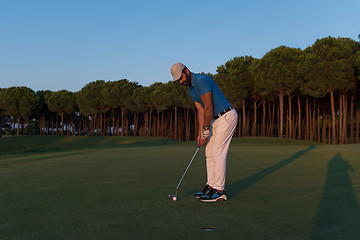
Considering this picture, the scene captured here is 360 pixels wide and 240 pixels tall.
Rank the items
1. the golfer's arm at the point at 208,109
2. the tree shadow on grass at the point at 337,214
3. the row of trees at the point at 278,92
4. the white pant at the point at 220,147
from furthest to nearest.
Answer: the row of trees at the point at 278,92 < the white pant at the point at 220,147 < the golfer's arm at the point at 208,109 < the tree shadow on grass at the point at 337,214

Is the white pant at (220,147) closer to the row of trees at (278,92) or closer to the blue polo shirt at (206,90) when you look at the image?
the blue polo shirt at (206,90)

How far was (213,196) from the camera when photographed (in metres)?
5.64

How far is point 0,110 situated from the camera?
7038cm

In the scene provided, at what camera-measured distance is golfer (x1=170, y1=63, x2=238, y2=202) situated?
5.67 metres

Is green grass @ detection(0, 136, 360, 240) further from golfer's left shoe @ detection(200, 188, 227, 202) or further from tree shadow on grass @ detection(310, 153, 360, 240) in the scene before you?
golfer's left shoe @ detection(200, 188, 227, 202)

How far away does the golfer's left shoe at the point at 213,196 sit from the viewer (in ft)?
18.5

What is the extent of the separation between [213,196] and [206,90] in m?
1.89

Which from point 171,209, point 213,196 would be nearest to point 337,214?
point 213,196

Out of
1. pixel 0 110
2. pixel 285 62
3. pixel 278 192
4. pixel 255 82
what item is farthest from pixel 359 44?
pixel 0 110

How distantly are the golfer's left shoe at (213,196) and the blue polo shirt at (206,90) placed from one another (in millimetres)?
1423

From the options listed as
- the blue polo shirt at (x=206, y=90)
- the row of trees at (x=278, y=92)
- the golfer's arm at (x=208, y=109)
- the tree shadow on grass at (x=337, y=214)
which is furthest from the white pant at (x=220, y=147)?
the row of trees at (x=278, y=92)

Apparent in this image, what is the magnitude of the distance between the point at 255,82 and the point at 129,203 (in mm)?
38767

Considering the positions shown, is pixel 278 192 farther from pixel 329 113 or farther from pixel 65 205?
pixel 329 113

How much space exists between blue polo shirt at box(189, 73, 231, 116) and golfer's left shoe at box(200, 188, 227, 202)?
1423 mm
